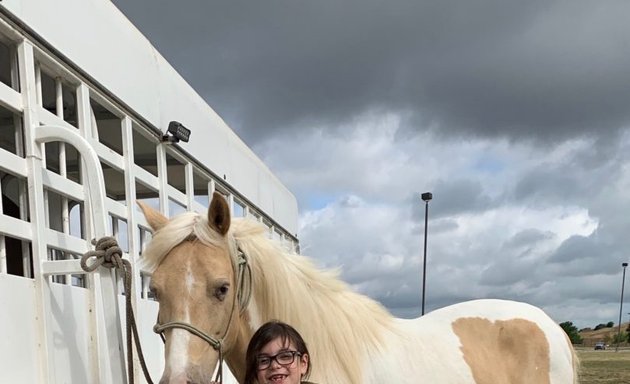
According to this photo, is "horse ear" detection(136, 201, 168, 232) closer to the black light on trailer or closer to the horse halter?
the horse halter

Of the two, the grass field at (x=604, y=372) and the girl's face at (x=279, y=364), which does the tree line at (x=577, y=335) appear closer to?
the grass field at (x=604, y=372)

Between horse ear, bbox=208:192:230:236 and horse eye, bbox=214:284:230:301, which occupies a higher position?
horse ear, bbox=208:192:230:236

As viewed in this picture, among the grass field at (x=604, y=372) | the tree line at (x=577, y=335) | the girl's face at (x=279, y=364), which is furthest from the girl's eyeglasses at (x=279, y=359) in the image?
the tree line at (x=577, y=335)

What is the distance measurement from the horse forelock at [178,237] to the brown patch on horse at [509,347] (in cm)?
188

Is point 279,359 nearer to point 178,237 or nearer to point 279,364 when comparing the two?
point 279,364

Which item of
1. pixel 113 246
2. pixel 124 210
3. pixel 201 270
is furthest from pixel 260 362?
pixel 124 210

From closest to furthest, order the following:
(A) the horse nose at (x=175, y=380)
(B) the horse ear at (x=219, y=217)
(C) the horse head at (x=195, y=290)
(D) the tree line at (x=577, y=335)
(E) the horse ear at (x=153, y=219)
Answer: (A) the horse nose at (x=175, y=380), (C) the horse head at (x=195, y=290), (B) the horse ear at (x=219, y=217), (E) the horse ear at (x=153, y=219), (D) the tree line at (x=577, y=335)

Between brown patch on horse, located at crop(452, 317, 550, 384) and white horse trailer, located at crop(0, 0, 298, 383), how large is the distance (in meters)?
1.94

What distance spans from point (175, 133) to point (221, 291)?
5.09 feet

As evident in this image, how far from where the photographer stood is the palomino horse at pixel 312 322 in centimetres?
263

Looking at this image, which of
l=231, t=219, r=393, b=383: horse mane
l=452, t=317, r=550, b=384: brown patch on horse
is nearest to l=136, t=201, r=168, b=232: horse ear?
l=231, t=219, r=393, b=383: horse mane

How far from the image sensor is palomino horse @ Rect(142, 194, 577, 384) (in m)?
2.63

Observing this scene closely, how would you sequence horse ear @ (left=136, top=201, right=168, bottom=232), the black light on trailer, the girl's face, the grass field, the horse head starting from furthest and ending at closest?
1. the grass field
2. the black light on trailer
3. horse ear @ (left=136, top=201, right=168, bottom=232)
4. the horse head
5. the girl's face

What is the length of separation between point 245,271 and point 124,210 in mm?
838
